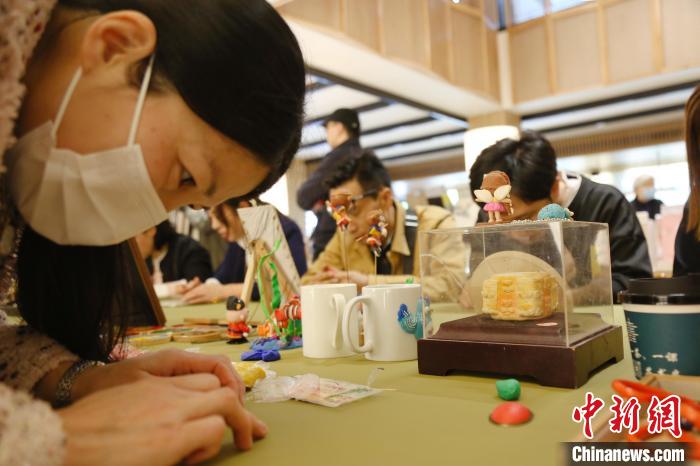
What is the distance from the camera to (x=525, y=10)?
212 inches

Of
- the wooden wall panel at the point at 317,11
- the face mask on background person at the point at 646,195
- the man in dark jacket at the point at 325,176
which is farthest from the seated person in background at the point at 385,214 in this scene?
the face mask on background person at the point at 646,195

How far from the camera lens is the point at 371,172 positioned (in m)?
2.29

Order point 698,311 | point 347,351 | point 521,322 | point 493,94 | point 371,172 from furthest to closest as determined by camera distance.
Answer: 1. point 493,94
2. point 371,172
3. point 347,351
4. point 521,322
5. point 698,311

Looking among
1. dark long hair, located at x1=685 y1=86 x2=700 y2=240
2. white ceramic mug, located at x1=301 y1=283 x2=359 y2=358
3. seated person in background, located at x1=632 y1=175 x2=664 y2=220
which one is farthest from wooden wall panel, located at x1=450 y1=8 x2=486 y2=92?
white ceramic mug, located at x1=301 y1=283 x2=359 y2=358

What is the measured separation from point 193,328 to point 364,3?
3.34m

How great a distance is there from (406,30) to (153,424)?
4.47 metres

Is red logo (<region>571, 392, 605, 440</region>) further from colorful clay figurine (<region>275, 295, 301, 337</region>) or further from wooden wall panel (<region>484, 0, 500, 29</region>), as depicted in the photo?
wooden wall panel (<region>484, 0, 500, 29</region>)

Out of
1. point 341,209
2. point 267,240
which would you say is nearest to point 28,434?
point 267,240

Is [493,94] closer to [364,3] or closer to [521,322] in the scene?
[364,3]

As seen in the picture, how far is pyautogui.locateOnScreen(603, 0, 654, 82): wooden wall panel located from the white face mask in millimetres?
5306

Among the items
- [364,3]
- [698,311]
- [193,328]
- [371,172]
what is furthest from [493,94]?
[698,311]

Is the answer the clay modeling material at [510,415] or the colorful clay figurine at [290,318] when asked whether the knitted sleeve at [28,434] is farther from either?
the colorful clay figurine at [290,318]

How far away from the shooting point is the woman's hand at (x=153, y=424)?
0.45 metres

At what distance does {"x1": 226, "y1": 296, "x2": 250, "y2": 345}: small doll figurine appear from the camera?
124cm
